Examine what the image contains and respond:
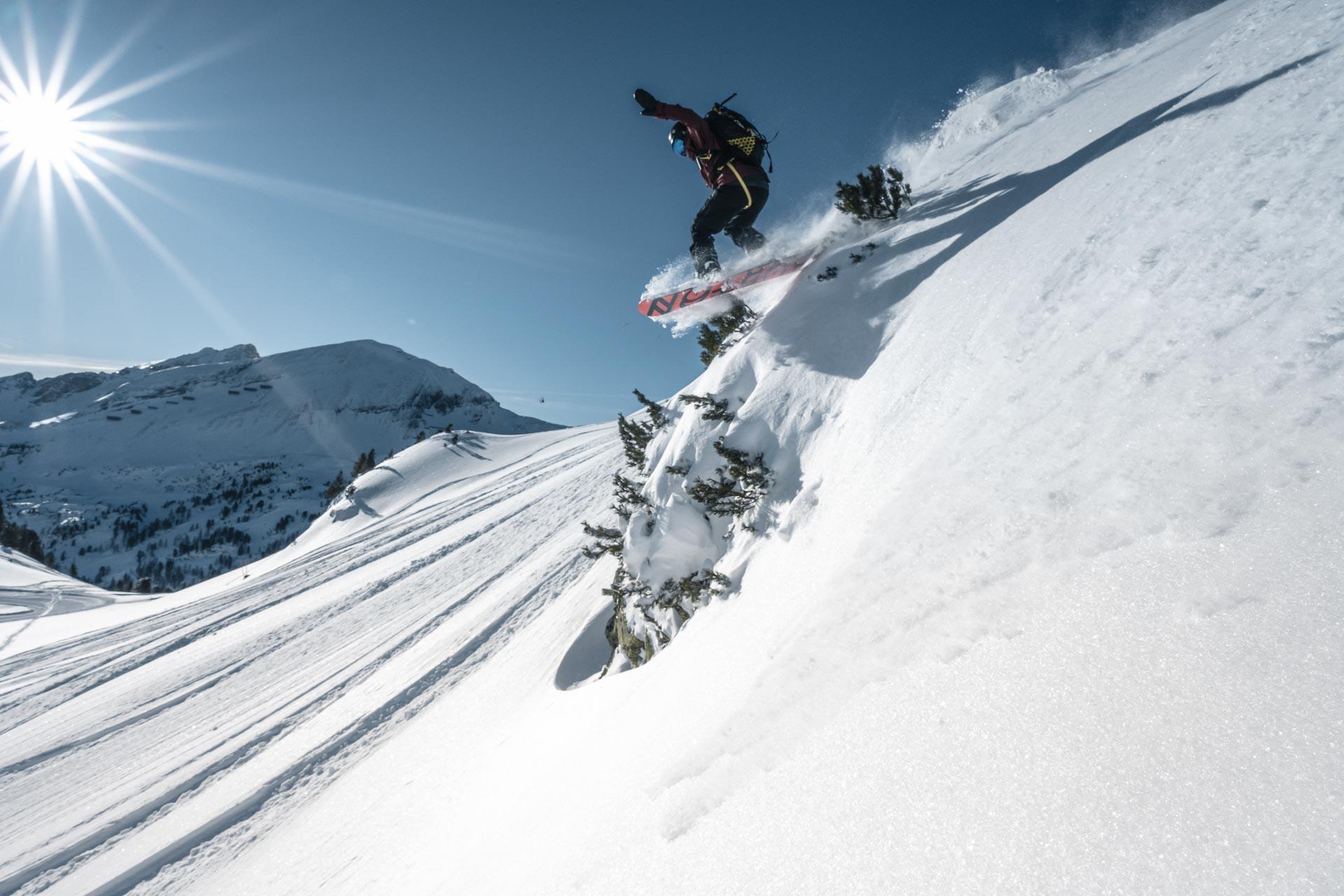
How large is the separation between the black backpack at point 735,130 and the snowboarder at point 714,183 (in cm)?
9

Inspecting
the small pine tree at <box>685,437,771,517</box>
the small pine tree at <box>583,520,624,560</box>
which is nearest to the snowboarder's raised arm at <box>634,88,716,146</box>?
the small pine tree at <box>685,437,771,517</box>

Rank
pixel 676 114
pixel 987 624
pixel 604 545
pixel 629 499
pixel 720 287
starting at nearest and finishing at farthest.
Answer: pixel 987 624
pixel 629 499
pixel 604 545
pixel 676 114
pixel 720 287

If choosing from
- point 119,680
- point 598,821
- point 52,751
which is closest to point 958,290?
point 598,821

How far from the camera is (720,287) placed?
26.0 feet

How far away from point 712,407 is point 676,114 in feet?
13.3

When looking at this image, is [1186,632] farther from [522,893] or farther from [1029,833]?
[522,893]

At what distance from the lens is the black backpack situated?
23.4 ft

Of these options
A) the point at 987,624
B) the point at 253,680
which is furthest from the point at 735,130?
the point at 253,680

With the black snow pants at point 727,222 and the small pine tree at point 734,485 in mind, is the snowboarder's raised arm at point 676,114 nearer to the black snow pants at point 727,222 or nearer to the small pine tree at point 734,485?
the black snow pants at point 727,222

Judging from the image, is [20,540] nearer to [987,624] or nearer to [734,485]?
[734,485]

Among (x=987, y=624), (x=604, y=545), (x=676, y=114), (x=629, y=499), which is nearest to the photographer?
(x=987, y=624)

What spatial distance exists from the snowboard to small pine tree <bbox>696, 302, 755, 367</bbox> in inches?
34.3

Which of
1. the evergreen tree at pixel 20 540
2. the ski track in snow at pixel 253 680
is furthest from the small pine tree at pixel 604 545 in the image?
the evergreen tree at pixel 20 540

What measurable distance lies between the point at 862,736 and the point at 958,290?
339 centimetres
